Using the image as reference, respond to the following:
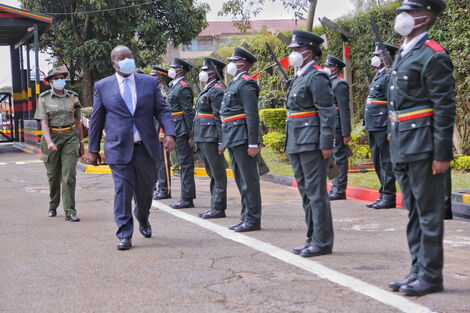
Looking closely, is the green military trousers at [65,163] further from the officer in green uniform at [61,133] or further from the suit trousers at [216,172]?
the suit trousers at [216,172]

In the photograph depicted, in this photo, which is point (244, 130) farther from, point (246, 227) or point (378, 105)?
point (378, 105)

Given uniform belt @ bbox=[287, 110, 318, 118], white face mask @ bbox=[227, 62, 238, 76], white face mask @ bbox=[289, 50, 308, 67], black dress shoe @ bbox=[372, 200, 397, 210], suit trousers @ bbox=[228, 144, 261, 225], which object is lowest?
black dress shoe @ bbox=[372, 200, 397, 210]

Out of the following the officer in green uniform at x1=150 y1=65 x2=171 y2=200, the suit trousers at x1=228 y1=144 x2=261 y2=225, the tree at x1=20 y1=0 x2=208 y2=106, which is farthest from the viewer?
the tree at x1=20 y1=0 x2=208 y2=106

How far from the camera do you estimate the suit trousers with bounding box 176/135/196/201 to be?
10.1 meters

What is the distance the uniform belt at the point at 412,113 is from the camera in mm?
5062

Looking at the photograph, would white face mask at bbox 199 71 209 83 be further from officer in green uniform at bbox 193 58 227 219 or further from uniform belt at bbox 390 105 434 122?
uniform belt at bbox 390 105 434 122

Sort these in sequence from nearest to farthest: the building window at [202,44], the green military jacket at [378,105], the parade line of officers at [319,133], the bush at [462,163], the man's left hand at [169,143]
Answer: the parade line of officers at [319,133] < the man's left hand at [169,143] < the green military jacket at [378,105] < the bush at [462,163] < the building window at [202,44]

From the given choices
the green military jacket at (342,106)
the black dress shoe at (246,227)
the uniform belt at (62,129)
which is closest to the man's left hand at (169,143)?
the black dress shoe at (246,227)

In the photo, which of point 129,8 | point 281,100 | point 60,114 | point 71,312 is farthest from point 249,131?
point 129,8

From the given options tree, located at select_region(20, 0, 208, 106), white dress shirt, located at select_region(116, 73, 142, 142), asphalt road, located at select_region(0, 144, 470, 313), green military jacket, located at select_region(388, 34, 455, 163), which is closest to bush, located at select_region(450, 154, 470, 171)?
asphalt road, located at select_region(0, 144, 470, 313)

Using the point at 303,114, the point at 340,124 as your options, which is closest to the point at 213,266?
the point at 303,114

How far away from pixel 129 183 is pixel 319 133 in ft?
6.54

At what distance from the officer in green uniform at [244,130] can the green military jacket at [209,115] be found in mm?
773

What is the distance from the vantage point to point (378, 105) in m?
9.45
